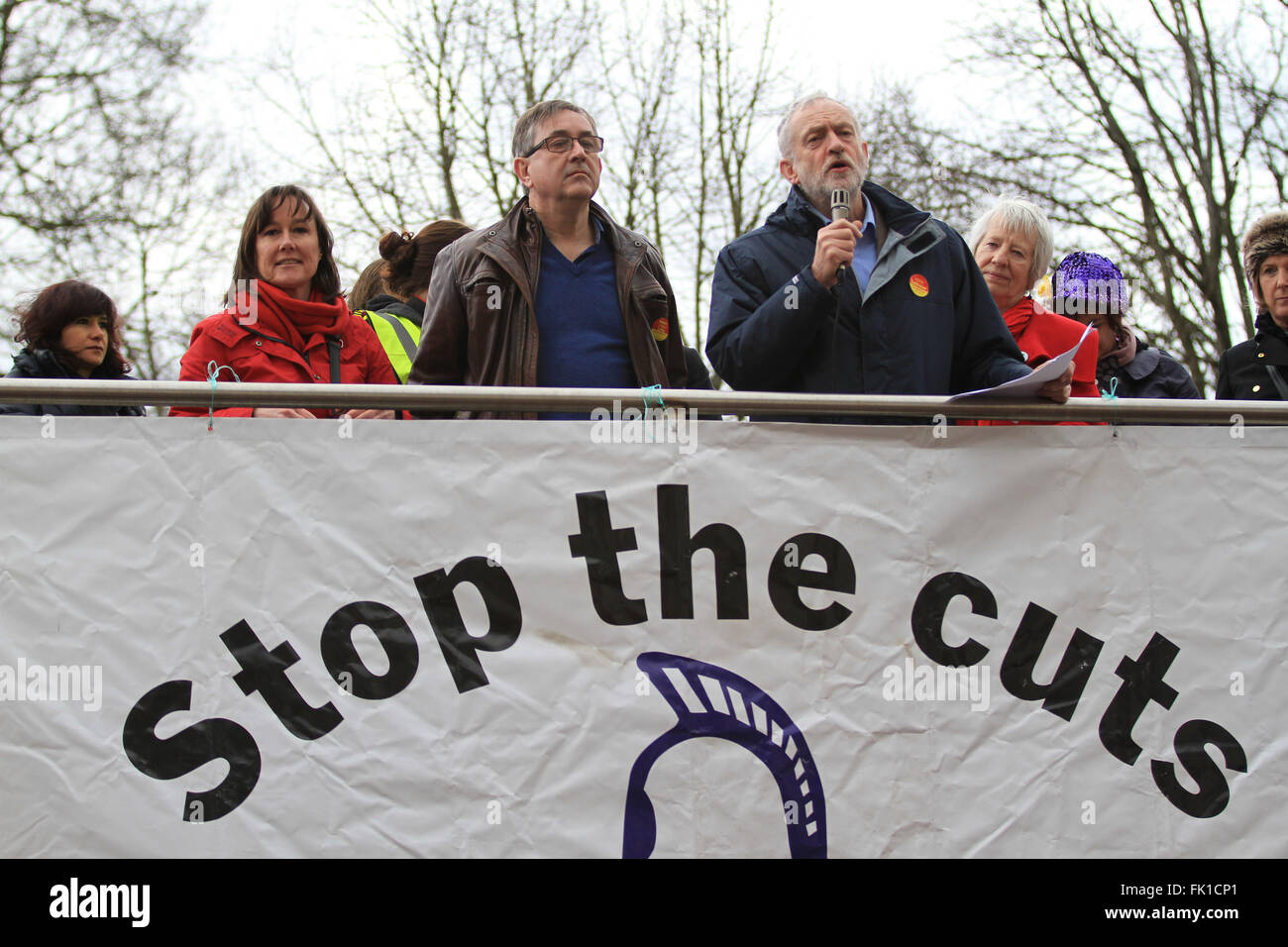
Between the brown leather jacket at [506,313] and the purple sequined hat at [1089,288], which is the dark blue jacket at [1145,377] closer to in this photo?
the purple sequined hat at [1089,288]

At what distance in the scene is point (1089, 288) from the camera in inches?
191

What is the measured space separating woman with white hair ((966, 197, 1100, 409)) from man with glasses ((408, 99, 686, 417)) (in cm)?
125

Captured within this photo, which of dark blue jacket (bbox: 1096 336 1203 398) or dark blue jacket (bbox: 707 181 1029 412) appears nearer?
dark blue jacket (bbox: 707 181 1029 412)

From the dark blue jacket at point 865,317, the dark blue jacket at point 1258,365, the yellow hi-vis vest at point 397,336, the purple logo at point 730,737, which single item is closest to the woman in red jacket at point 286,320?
the yellow hi-vis vest at point 397,336

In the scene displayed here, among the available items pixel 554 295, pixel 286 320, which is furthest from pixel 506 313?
pixel 286 320

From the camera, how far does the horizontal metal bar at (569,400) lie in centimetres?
334

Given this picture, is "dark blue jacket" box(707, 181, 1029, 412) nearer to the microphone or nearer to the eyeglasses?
the microphone

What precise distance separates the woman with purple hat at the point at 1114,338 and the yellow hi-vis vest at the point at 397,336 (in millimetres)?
2382

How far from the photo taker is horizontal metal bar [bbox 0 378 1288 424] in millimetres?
3340

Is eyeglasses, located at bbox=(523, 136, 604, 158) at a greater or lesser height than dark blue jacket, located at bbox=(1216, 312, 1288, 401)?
greater

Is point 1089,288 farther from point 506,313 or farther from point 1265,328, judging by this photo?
point 506,313

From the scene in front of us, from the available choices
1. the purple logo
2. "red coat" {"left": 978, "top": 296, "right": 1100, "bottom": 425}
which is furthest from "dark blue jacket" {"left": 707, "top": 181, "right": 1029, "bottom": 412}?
the purple logo

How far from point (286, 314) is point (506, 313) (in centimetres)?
72
